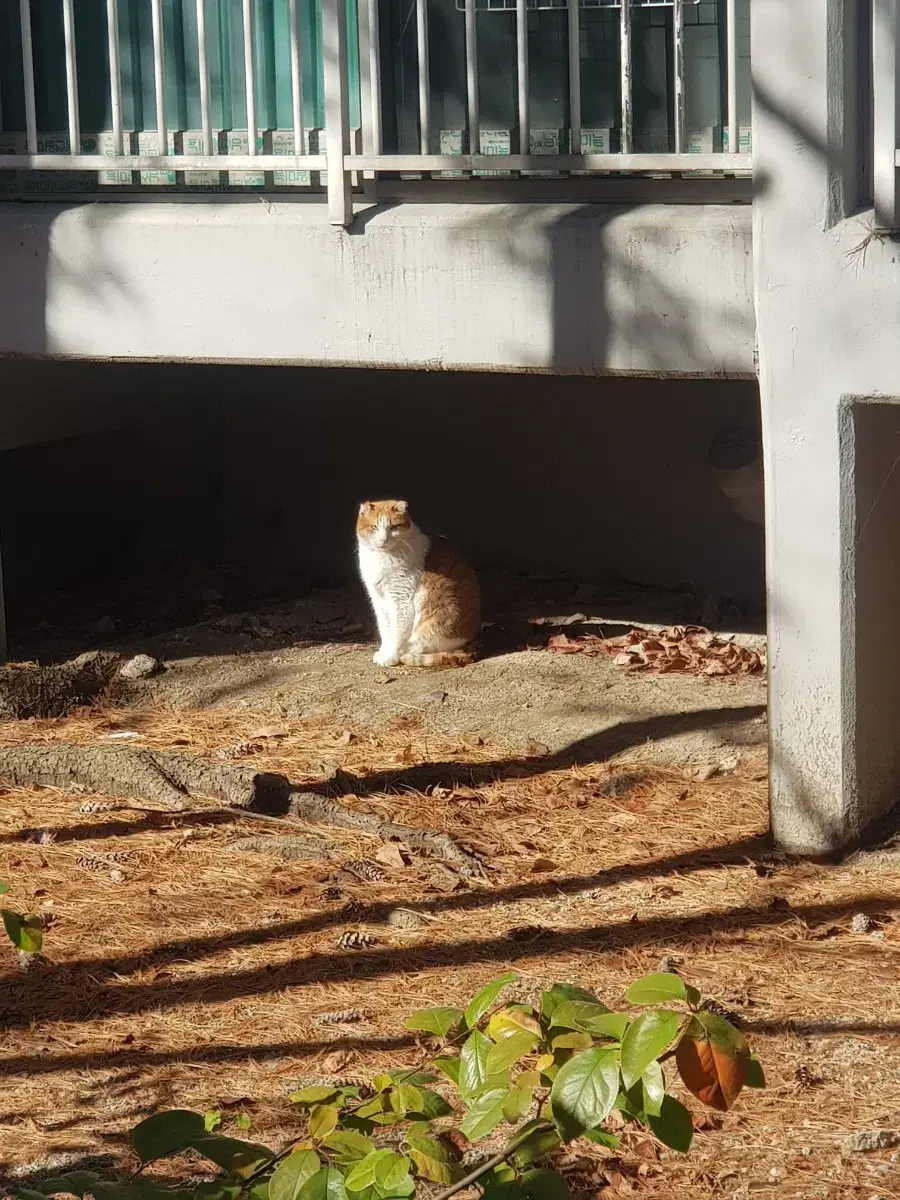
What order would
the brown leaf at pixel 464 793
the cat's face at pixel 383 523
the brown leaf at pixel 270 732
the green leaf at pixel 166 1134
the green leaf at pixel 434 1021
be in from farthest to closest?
the cat's face at pixel 383 523 < the brown leaf at pixel 270 732 < the brown leaf at pixel 464 793 < the green leaf at pixel 434 1021 < the green leaf at pixel 166 1134

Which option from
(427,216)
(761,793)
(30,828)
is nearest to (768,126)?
(427,216)

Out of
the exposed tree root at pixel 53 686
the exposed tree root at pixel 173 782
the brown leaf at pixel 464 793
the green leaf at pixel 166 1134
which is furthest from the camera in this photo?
the exposed tree root at pixel 53 686

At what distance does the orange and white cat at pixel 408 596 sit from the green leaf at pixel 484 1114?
219 inches

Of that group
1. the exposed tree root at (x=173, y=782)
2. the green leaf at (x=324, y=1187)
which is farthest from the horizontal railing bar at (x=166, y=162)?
the green leaf at (x=324, y=1187)

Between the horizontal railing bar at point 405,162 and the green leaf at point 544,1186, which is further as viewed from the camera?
the horizontal railing bar at point 405,162

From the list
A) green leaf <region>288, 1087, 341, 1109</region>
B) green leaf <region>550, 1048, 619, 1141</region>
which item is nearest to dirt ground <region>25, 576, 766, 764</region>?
green leaf <region>288, 1087, 341, 1109</region>

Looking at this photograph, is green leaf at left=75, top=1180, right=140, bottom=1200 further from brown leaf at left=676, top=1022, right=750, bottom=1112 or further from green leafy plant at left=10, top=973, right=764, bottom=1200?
brown leaf at left=676, top=1022, right=750, bottom=1112

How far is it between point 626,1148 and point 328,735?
3.26 metres

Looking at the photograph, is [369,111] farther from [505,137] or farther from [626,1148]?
[626,1148]

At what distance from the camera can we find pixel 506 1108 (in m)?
1.78

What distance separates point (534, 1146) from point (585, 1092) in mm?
157

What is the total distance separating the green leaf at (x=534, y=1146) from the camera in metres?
1.79

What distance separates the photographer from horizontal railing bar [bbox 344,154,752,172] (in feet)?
16.4

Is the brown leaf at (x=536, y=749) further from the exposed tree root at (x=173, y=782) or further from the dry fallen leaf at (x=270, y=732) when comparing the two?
the dry fallen leaf at (x=270, y=732)
